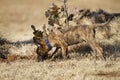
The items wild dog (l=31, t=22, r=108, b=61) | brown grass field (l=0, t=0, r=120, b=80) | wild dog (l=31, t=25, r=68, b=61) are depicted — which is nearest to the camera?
brown grass field (l=0, t=0, r=120, b=80)

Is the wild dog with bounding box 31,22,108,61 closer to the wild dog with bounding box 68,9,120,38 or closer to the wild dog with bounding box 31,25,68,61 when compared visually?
the wild dog with bounding box 31,25,68,61

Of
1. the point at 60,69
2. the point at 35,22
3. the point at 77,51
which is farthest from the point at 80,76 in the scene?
the point at 35,22

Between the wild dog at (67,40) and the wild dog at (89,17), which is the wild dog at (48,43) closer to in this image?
the wild dog at (67,40)

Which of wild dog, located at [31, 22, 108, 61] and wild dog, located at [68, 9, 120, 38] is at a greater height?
wild dog, located at [68, 9, 120, 38]

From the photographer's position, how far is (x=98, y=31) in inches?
824

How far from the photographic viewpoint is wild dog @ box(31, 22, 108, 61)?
15594 mm

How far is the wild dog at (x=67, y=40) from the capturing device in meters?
15.6

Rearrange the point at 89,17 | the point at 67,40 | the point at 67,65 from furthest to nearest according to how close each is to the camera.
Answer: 1. the point at 89,17
2. the point at 67,40
3. the point at 67,65

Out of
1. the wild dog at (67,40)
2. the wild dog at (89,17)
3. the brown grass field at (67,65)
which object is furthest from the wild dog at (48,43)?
the wild dog at (89,17)

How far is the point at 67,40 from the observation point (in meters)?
16.0

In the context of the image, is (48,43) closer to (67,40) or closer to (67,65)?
(67,40)

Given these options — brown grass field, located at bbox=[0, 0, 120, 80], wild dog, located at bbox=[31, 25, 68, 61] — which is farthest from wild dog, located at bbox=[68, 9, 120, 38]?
wild dog, located at bbox=[31, 25, 68, 61]

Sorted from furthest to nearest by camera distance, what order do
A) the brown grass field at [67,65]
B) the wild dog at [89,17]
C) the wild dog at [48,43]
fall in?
the wild dog at [89,17] → the wild dog at [48,43] → the brown grass field at [67,65]

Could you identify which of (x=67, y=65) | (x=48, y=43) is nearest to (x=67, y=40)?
(x=48, y=43)
